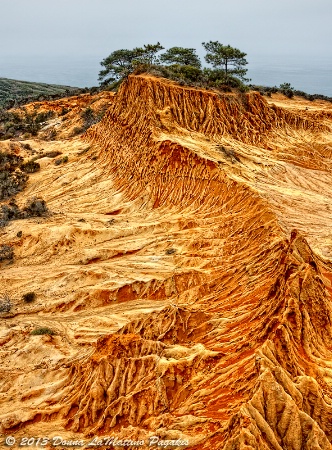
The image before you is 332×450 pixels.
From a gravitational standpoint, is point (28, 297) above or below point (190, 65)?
below

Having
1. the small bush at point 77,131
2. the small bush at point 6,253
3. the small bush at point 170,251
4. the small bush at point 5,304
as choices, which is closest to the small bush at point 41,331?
the small bush at point 5,304

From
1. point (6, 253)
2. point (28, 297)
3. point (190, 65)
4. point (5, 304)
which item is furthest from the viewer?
point (190, 65)

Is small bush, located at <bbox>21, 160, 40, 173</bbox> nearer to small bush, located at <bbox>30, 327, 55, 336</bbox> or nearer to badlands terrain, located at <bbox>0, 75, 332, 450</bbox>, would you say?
badlands terrain, located at <bbox>0, 75, 332, 450</bbox>

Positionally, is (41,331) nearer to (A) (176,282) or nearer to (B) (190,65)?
(A) (176,282)

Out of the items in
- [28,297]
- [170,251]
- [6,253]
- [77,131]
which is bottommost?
[28,297]

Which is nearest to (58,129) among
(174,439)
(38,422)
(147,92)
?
(147,92)

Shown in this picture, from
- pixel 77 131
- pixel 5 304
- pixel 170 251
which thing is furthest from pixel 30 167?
pixel 170 251

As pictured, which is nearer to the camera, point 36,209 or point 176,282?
point 176,282
